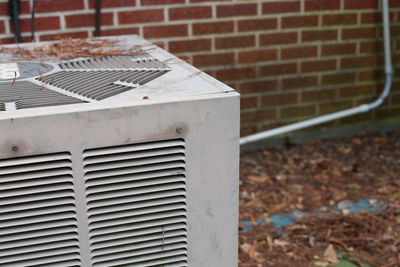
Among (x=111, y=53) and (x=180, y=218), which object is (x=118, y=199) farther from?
(x=111, y=53)

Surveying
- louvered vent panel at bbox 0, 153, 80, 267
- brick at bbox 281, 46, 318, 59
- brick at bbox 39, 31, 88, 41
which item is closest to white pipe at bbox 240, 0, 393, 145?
brick at bbox 281, 46, 318, 59

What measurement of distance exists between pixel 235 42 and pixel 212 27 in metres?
0.17

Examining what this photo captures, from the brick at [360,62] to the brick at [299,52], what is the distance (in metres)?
0.22

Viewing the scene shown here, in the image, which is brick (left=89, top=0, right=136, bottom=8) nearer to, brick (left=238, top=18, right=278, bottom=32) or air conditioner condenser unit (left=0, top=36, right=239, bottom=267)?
brick (left=238, top=18, right=278, bottom=32)

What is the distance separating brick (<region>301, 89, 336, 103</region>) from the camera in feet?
11.8

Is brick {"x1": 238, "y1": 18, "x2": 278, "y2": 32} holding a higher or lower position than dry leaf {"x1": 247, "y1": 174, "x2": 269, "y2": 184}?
higher

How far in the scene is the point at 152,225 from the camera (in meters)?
1.45

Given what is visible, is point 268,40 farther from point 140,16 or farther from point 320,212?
point 320,212

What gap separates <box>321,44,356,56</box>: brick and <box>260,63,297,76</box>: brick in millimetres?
215

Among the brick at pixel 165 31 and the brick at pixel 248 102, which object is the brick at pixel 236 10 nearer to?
the brick at pixel 165 31

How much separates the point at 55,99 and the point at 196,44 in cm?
198

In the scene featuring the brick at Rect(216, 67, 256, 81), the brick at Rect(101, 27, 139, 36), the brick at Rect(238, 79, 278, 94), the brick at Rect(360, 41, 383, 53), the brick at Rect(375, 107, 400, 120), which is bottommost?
the brick at Rect(375, 107, 400, 120)

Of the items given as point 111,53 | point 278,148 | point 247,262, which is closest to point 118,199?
point 111,53

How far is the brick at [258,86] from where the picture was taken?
346 cm
